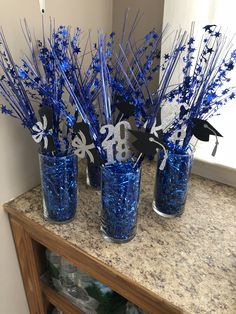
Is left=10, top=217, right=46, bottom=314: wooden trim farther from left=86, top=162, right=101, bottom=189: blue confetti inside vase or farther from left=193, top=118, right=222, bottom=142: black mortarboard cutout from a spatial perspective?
left=193, top=118, right=222, bottom=142: black mortarboard cutout

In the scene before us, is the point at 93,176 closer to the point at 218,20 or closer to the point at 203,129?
the point at 203,129

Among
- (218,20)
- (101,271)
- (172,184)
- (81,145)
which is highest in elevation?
(218,20)

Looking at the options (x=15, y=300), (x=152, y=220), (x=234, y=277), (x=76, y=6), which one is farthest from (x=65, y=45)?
(x=15, y=300)

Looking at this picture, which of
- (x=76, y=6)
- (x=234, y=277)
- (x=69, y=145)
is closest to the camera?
(x=234, y=277)

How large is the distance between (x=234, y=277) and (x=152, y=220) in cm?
28

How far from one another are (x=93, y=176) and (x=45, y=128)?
1.11 ft

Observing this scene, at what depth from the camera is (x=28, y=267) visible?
1.04 m

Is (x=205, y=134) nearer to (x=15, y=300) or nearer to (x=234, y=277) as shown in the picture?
(x=234, y=277)

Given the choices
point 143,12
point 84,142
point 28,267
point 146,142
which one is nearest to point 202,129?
point 146,142

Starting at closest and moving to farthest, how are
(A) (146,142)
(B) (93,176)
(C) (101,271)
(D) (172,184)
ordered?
(A) (146,142) < (C) (101,271) < (D) (172,184) < (B) (93,176)

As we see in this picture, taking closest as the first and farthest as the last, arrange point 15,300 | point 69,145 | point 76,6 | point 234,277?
point 234,277, point 69,145, point 76,6, point 15,300

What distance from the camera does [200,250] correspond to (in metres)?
0.80

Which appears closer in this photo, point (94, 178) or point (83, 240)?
point (83, 240)

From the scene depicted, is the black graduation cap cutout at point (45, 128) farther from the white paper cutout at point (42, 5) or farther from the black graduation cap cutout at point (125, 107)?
the white paper cutout at point (42, 5)
